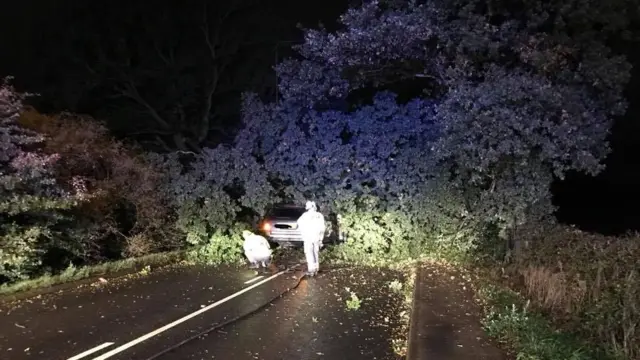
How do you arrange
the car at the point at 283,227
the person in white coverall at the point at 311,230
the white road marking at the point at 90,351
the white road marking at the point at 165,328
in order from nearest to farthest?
the white road marking at the point at 90,351 → the white road marking at the point at 165,328 → the person in white coverall at the point at 311,230 → the car at the point at 283,227

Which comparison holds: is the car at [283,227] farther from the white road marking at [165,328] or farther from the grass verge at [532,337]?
the grass verge at [532,337]

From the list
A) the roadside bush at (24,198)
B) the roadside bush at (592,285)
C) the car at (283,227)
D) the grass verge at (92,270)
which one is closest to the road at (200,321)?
the grass verge at (92,270)

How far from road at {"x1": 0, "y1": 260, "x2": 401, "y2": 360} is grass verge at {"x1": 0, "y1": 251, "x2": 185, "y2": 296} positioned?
55 centimetres

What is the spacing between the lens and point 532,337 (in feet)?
22.9

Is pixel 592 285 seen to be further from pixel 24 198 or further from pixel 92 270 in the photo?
pixel 92 270

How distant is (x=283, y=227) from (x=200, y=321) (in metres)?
7.54

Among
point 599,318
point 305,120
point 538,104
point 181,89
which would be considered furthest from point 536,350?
point 181,89

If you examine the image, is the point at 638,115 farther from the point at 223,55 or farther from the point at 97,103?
the point at 97,103

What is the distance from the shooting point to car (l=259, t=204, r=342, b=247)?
16266 millimetres

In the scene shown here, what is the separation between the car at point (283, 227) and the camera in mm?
16266

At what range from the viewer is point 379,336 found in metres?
8.29

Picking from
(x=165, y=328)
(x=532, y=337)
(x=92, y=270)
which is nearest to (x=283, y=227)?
(x=92, y=270)

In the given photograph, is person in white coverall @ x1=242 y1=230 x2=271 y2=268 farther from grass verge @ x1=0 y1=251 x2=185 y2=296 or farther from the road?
grass verge @ x1=0 y1=251 x2=185 y2=296

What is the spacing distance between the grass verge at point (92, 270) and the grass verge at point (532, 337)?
799 cm
